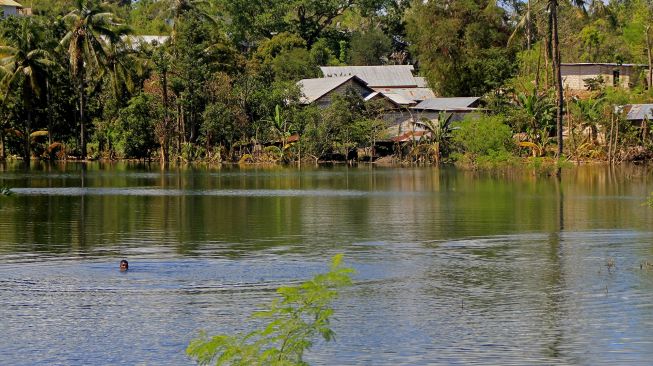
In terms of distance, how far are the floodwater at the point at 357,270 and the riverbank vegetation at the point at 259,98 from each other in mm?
→ 22157

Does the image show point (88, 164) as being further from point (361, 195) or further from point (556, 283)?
point (556, 283)

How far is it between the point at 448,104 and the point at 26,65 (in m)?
27.7

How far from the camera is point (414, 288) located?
2000 cm

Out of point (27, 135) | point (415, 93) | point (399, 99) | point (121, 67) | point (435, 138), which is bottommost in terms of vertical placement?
point (435, 138)

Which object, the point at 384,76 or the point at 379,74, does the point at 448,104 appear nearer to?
the point at 384,76

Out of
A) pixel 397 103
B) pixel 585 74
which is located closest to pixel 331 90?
pixel 397 103

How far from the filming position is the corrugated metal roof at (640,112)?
6475 centimetres

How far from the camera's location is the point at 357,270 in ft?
71.5

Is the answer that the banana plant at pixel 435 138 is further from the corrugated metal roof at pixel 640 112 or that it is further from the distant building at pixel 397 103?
the corrugated metal roof at pixel 640 112

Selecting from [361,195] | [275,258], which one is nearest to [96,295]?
[275,258]

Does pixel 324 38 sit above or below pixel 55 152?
above

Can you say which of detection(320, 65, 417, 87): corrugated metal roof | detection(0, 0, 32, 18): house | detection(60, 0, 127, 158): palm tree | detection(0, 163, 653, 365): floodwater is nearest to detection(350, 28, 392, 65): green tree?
detection(320, 65, 417, 87): corrugated metal roof

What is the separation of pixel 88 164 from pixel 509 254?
1981 inches

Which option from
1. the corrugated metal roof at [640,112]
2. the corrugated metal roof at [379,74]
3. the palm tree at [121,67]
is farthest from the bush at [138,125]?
the corrugated metal roof at [640,112]
